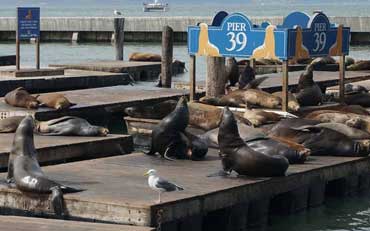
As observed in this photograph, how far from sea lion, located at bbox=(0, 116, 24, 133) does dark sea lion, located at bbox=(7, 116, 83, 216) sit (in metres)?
2.70

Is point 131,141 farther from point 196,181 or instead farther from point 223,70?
point 223,70

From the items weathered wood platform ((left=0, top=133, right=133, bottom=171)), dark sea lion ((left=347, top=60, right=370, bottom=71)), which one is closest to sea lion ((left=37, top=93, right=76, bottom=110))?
weathered wood platform ((left=0, top=133, right=133, bottom=171))

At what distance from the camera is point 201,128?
12.0 metres

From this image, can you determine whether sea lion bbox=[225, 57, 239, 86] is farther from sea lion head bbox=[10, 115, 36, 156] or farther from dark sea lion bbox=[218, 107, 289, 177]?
sea lion head bbox=[10, 115, 36, 156]

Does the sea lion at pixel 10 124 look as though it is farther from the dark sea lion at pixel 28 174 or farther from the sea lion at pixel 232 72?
the sea lion at pixel 232 72

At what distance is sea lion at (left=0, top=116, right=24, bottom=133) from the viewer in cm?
1148

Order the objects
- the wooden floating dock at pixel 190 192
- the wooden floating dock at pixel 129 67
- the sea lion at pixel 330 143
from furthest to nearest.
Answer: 1. the wooden floating dock at pixel 129 67
2. the sea lion at pixel 330 143
3. the wooden floating dock at pixel 190 192

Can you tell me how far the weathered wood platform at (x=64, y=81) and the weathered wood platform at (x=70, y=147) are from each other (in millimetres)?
5533

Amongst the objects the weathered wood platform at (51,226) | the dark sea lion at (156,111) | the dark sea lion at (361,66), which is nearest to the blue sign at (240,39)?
the dark sea lion at (156,111)

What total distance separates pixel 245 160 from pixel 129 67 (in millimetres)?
13749

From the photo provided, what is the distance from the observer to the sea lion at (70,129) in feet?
36.9

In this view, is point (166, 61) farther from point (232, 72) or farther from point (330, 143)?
point (330, 143)

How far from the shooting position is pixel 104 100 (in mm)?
14820

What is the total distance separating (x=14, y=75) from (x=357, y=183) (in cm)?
896
